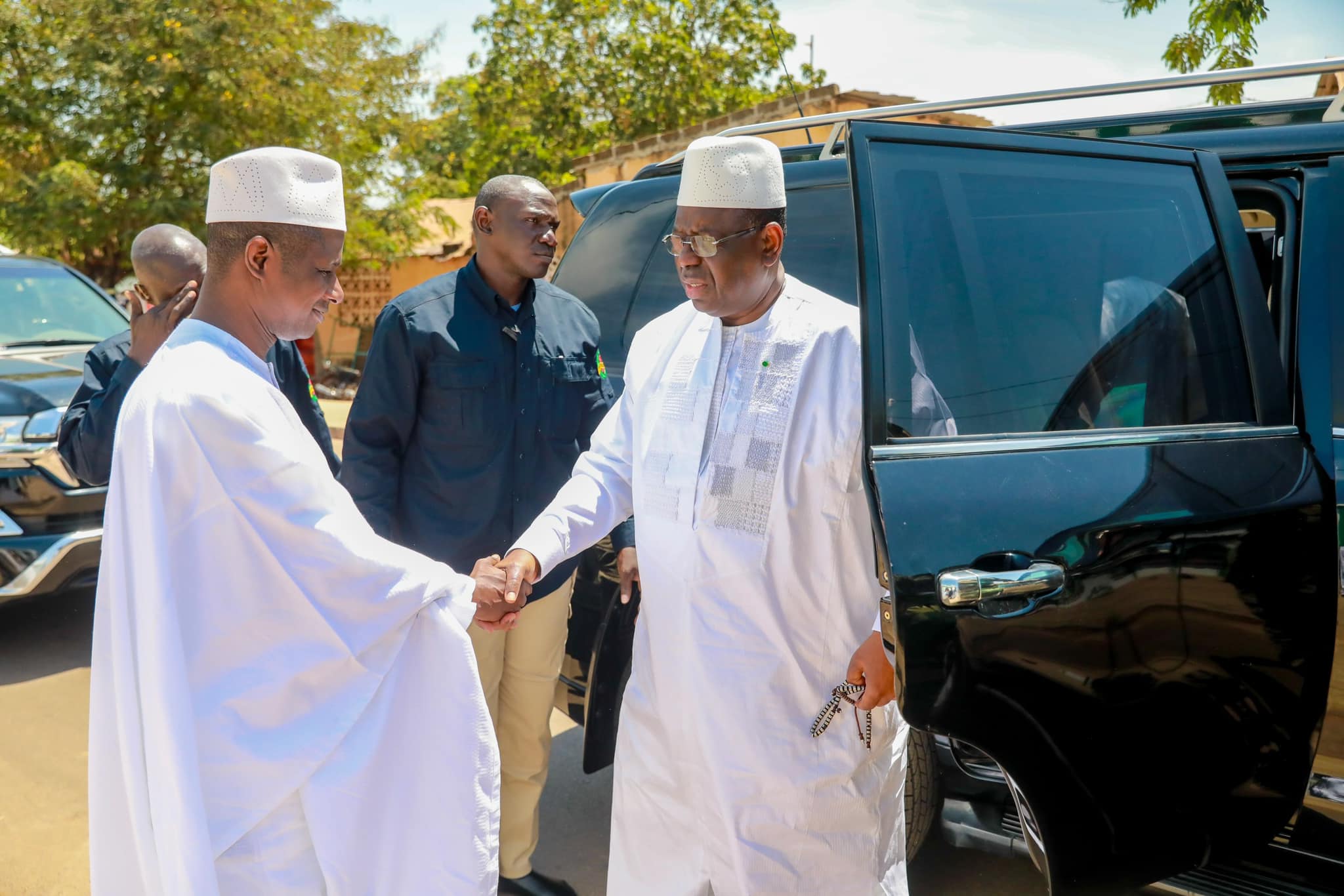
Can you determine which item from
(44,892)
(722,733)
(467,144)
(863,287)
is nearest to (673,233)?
(863,287)

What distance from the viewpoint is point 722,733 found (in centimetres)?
240

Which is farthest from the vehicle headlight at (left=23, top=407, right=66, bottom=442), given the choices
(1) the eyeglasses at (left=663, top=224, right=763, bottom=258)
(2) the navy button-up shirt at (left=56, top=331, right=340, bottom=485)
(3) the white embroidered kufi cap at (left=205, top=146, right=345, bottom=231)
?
(1) the eyeglasses at (left=663, top=224, right=763, bottom=258)

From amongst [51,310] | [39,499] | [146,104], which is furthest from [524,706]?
[146,104]

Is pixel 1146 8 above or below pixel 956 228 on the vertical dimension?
above

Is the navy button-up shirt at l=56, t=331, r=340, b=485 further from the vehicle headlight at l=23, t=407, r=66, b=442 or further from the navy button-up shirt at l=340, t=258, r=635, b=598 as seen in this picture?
the vehicle headlight at l=23, t=407, r=66, b=442

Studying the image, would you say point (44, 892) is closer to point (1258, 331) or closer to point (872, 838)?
point (872, 838)

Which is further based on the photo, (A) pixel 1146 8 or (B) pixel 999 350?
(A) pixel 1146 8

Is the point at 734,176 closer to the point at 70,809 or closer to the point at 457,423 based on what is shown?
the point at 457,423

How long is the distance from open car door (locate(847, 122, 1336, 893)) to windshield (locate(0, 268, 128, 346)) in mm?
5582

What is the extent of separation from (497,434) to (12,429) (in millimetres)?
3171

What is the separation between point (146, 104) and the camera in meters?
13.4

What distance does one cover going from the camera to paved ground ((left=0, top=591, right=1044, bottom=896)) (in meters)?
3.39

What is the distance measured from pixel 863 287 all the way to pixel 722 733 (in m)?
0.98

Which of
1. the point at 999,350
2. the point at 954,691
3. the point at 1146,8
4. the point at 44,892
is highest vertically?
the point at 1146,8
